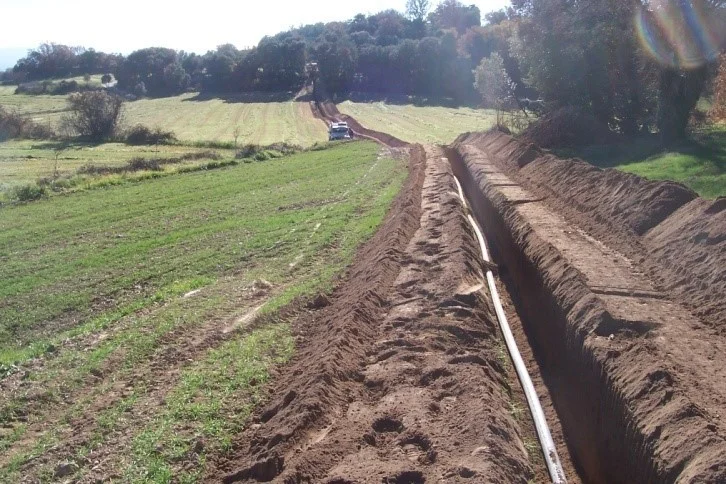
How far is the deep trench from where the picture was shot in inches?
287

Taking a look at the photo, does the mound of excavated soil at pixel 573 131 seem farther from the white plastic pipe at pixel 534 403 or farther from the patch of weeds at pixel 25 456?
the patch of weeds at pixel 25 456

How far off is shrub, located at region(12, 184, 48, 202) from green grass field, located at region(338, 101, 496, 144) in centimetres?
2602

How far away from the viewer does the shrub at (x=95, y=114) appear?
6134cm

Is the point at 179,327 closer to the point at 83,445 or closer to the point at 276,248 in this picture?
the point at 83,445

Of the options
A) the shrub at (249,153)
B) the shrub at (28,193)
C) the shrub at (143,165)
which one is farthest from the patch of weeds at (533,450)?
the shrub at (249,153)

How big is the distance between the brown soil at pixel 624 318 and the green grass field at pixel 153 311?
4.11 metres

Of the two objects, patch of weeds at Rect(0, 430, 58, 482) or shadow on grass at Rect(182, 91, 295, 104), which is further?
shadow on grass at Rect(182, 91, 295, 104)

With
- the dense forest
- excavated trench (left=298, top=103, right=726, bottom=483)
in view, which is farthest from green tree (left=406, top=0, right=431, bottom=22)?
excavated trench (left=298, top=103, right=726, bottom=483)

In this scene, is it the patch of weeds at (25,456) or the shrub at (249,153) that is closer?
the patch of weeds at (25,456)

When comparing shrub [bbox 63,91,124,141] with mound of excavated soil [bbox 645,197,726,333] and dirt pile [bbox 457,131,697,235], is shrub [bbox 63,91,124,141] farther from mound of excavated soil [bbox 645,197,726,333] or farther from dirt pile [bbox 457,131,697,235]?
mound of excavated soil [bbox 645,197,726,333]

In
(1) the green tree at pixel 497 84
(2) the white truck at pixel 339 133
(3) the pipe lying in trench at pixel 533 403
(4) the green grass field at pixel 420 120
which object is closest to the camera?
(3) the pipe lying in trench at pixel 533 403

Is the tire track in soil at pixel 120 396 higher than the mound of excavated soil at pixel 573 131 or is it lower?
lower

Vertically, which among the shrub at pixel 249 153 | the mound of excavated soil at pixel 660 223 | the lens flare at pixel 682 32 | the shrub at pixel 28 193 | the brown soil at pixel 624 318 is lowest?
the shrub at pixel 28 193

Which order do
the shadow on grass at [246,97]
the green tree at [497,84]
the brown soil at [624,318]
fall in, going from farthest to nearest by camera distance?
the shadow on grass at [246,97], the green tree at [497,84], the brown soil at [624,318]
